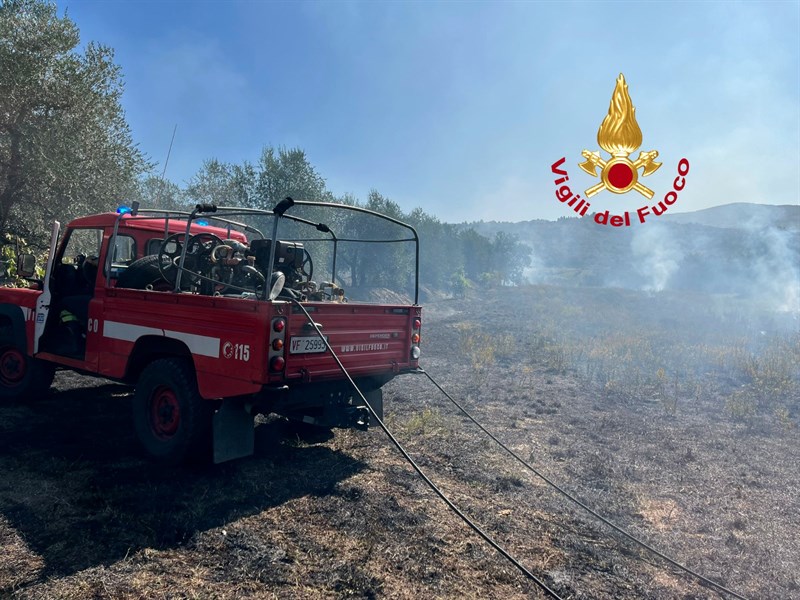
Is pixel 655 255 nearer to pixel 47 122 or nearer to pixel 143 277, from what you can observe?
pixel 47 122

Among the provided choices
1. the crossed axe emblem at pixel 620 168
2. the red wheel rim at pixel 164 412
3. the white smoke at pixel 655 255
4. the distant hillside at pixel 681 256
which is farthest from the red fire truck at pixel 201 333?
the white smoke at pixel 655 255

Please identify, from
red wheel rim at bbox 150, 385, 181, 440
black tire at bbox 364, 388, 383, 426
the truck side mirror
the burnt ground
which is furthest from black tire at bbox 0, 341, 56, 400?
black tire at bbox 364, 388, 383, 426

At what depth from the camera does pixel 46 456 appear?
5.34 m

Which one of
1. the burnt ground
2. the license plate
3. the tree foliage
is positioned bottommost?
the burnt ground

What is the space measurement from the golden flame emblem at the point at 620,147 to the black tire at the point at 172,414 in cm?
593

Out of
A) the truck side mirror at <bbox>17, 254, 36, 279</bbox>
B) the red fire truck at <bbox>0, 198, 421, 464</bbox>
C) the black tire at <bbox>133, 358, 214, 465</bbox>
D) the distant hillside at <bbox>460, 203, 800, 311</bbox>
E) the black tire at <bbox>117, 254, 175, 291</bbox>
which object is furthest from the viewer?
the distant hillside at <bbox>460, 203, 800, 311</bbox>

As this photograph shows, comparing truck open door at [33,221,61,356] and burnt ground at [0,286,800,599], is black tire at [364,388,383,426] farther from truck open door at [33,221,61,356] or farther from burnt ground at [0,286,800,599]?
truck open door at [33,221,61,356]

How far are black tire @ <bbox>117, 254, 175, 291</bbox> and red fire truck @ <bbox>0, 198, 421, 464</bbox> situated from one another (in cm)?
1

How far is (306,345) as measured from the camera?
488 centimetres

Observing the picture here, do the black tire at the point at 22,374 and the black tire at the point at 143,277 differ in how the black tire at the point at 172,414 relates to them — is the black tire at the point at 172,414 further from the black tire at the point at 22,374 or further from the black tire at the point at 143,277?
the black tire at the point at 22,374

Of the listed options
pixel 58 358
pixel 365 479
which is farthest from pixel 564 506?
pixel 58 358

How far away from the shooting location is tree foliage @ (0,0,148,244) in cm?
1512

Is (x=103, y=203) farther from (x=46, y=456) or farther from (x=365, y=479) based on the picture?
(x=365, y=479)

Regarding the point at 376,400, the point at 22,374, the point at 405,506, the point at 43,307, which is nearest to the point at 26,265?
the point at 43,307
